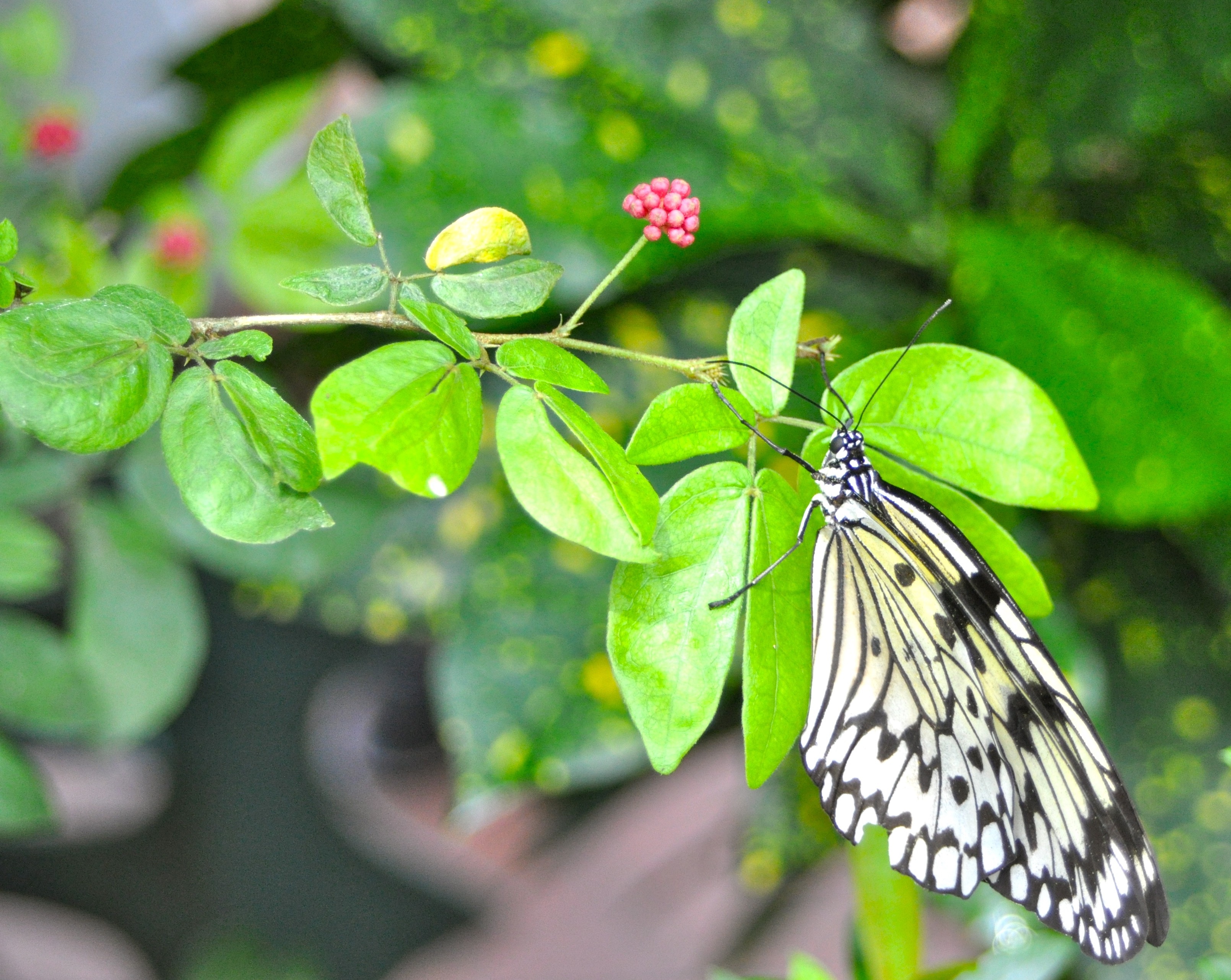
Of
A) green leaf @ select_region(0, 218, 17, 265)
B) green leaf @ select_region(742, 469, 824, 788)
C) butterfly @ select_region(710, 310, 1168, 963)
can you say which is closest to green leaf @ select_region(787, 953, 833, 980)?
butterfly @ select_region(710, 310, 1168, 963)

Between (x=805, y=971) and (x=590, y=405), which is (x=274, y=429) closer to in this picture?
(x=805, y=971)

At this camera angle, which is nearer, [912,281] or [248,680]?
[912,281]

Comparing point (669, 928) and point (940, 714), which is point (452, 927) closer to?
point (669, 928)

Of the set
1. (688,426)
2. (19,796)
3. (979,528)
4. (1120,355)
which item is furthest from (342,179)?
(1120,355)

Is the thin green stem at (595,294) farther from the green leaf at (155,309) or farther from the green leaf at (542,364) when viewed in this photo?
the green leaf at (155,309)

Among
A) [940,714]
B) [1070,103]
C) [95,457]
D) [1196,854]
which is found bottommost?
[1196,854]

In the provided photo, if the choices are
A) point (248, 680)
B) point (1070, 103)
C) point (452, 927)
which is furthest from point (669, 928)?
point (1070, 103)
